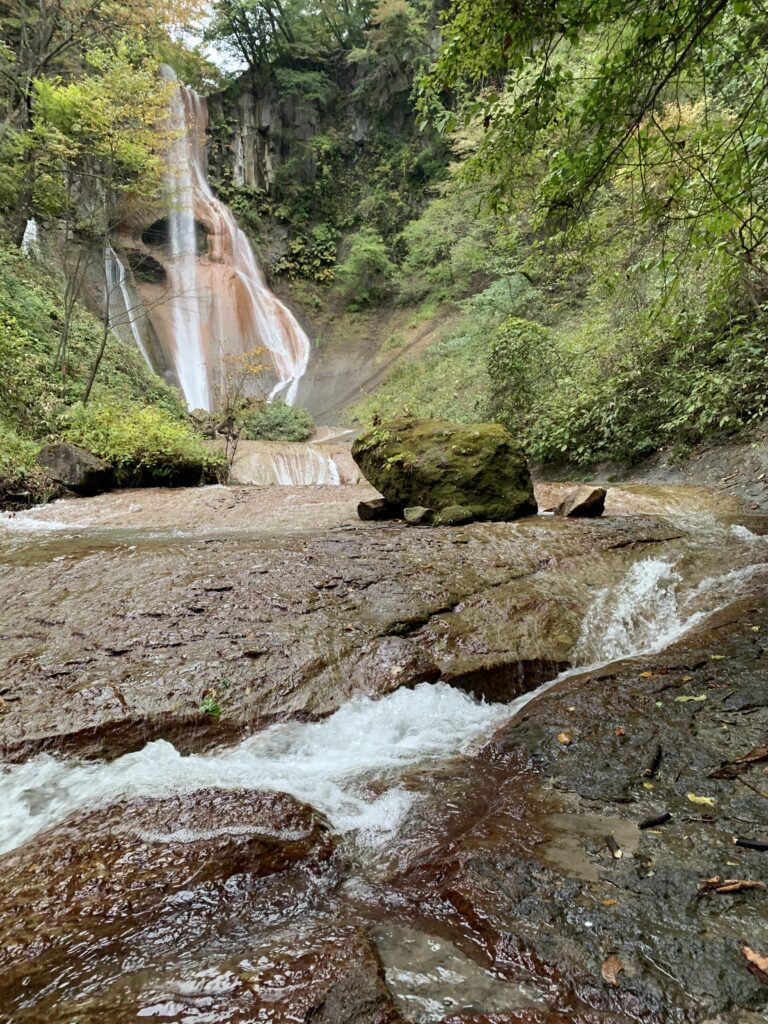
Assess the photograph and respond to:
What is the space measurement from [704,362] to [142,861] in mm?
10054

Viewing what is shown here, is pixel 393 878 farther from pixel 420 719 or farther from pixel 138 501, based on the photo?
pixel 138 501

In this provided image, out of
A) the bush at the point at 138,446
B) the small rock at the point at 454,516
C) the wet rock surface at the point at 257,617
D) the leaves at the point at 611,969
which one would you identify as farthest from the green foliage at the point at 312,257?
the leaves at the point at 611,969

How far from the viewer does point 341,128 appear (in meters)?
27.1

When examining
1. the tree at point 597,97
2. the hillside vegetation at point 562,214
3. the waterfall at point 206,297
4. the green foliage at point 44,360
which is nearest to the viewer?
the tree at point 597,97

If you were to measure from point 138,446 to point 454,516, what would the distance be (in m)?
6.46

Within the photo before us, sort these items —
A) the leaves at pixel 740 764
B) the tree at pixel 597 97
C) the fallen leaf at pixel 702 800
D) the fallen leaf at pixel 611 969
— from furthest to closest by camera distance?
the tree at pixel 597 97 < the leaves at pixel 740 764 < the fallen leaf at pixel 702 800 < the fallen leaf at pixel 611 969

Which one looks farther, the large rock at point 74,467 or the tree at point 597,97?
the large rock at point 74,467

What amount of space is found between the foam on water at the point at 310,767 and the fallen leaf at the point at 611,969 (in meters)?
0.96

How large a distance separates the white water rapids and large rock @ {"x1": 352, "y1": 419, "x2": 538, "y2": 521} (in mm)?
2640

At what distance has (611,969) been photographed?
4.50ft

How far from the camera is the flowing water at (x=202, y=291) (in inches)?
765

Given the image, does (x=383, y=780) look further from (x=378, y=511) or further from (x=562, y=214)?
(x=378, y=511)

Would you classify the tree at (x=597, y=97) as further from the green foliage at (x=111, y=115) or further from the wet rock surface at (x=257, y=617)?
the green foliage at (x=111, y=115)

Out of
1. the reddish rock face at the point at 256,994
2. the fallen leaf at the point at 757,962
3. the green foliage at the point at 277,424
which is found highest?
the green foliage at the point at 277,424
